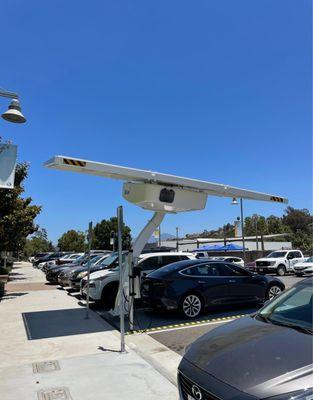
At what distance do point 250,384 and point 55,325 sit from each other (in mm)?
8461

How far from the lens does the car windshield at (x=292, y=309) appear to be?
12.8 ft

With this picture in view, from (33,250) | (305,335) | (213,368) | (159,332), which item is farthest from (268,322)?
(33,250)

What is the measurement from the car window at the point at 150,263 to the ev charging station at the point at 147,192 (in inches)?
114

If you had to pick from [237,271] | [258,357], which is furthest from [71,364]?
[237,271]

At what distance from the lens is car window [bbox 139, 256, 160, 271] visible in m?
13.5

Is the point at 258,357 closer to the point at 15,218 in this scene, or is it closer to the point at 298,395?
the point at 298,395

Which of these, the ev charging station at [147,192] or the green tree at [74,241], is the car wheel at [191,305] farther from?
the green tree at [74,241]

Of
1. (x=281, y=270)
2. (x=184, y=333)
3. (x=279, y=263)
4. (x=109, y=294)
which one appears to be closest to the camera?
(x=184, y=333)

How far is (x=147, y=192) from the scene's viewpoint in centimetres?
998

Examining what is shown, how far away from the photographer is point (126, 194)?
10.5m

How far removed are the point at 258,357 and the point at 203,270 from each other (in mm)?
8044

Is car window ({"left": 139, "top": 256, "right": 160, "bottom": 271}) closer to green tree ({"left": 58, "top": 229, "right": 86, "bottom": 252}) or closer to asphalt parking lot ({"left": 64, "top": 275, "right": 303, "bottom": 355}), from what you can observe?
asphalt parking lot ({"left": 64, "top": 275, "right": 303, "bottom": 355})

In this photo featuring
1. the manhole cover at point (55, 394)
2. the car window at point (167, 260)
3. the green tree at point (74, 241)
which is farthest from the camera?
the green tree at point (74, 241)

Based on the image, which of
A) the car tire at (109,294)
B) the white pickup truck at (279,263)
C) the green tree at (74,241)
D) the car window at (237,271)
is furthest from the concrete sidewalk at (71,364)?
the green tree at (74,241)
